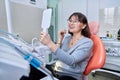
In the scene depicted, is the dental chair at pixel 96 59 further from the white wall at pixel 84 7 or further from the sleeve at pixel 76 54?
the white wall at pixel 84 7

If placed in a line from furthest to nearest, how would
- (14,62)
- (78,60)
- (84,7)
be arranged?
(84,7) → (78,60) → (14,62)

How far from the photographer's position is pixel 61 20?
9.50 ft

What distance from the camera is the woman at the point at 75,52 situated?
1116 millimetres

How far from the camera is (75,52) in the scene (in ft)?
3.88

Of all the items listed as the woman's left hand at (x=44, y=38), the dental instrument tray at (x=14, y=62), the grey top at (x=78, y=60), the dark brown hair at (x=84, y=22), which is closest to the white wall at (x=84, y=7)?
the dark brown hair at (x=84, y=22)

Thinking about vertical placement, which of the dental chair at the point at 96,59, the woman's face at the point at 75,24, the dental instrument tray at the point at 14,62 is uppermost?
the woman's face at the point at 75,24

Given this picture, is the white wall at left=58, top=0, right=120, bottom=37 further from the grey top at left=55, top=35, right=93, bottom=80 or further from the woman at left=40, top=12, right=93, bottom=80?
the grey top at left=55, top=35, right=93, bottom=80

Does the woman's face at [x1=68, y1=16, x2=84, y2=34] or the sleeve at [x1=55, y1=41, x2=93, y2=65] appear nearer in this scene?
A: the sleeve at [x1=55, y1=41, x2=93, y2=65]

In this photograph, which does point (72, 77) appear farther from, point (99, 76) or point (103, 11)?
point (103, 11)

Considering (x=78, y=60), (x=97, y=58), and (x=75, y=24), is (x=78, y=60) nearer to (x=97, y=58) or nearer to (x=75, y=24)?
(x=97, y=58)

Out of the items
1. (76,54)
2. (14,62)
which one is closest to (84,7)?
(76,54)

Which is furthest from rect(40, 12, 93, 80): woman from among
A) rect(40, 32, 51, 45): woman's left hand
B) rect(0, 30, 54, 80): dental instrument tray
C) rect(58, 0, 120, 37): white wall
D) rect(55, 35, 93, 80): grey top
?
rect(58, 0, 120, 37): white wall

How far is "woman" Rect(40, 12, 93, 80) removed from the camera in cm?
112

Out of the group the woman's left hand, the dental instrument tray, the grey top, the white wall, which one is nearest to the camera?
the dental instrument tray
